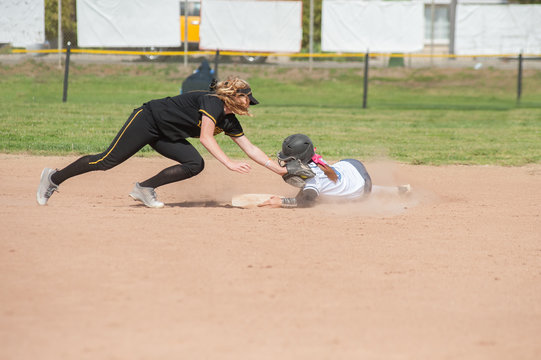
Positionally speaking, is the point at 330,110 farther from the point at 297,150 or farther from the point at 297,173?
the point at 297,173

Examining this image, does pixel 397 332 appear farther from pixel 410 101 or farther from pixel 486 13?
pixel 486 13

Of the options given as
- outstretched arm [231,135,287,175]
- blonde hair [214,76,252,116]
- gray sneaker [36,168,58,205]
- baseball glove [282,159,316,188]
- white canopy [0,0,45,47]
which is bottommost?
gray sneaker [36,168,58,205]

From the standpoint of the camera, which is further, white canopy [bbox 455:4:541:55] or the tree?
the tree

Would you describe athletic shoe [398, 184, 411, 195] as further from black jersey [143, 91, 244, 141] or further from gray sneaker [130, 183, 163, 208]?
gray sneaker [130, 183, 163, 208]

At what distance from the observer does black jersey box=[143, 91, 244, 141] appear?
6.42m

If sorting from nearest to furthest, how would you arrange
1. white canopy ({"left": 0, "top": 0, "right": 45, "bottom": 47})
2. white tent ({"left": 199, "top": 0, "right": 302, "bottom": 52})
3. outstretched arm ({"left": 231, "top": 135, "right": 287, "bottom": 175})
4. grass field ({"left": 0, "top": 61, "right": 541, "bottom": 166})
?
outstretched arm ({"left": 231, "top": 135, "right": 287, "bottom": 175})
grass field ({"left": 0, "top": 61, "right": 541, "bottom": 166})
white canopy ({"left": 0, "top": 0, "right": 45, "bottom": 47})
white tent ({"left": 199, "top": 0, "right": 302, "bottom": 52})

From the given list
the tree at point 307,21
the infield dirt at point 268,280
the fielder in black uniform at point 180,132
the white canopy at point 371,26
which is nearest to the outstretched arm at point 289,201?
the infield dirt at point 268,280

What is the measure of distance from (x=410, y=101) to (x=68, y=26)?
33.1ft

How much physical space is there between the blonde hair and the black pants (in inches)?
25.8

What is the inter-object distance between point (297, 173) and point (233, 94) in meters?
0.97

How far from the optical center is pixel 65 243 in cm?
512

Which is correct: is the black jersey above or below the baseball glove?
above

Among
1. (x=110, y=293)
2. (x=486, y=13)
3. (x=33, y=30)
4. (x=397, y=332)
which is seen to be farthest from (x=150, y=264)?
(x=486, y=13)

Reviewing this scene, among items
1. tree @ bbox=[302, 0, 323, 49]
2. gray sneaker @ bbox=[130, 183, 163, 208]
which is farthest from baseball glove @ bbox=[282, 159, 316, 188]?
tree @ bbox=[302, 0, 323, 49]
